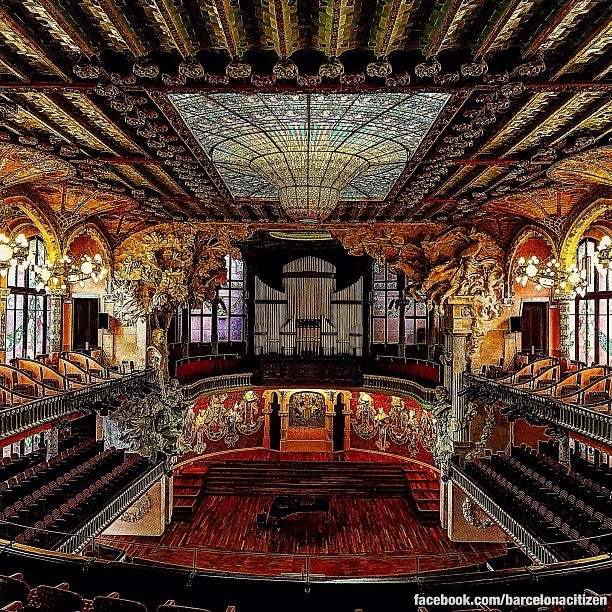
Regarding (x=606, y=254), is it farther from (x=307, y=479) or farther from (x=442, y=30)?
(x=307, y=479)

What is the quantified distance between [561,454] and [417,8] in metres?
14.1

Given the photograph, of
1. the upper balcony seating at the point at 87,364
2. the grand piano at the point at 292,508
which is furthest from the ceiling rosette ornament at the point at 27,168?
the grand piano at the point at 292,508

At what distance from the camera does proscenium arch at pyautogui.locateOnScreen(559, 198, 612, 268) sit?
15.2 meters

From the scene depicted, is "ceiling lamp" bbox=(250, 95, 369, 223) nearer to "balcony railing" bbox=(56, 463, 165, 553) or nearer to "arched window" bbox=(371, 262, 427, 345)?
"balcony railing" bbox=(56, 463, 165, 553)

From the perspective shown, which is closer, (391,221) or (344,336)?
(391,221)

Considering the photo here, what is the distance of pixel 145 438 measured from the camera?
1917 cm

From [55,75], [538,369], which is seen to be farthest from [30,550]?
[538,369]

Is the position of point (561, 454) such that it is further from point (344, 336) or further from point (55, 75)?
point (55, 75)

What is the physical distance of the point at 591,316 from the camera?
60.9 ft

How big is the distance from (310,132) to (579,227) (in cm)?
1078

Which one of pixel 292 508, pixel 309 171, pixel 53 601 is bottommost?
pixel 292 508

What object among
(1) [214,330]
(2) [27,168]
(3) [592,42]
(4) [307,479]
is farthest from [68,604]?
(1) [214,330]

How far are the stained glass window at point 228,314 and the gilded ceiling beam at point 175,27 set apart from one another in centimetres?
2000

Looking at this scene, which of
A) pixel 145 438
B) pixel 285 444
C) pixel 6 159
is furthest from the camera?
pixel 285 444
